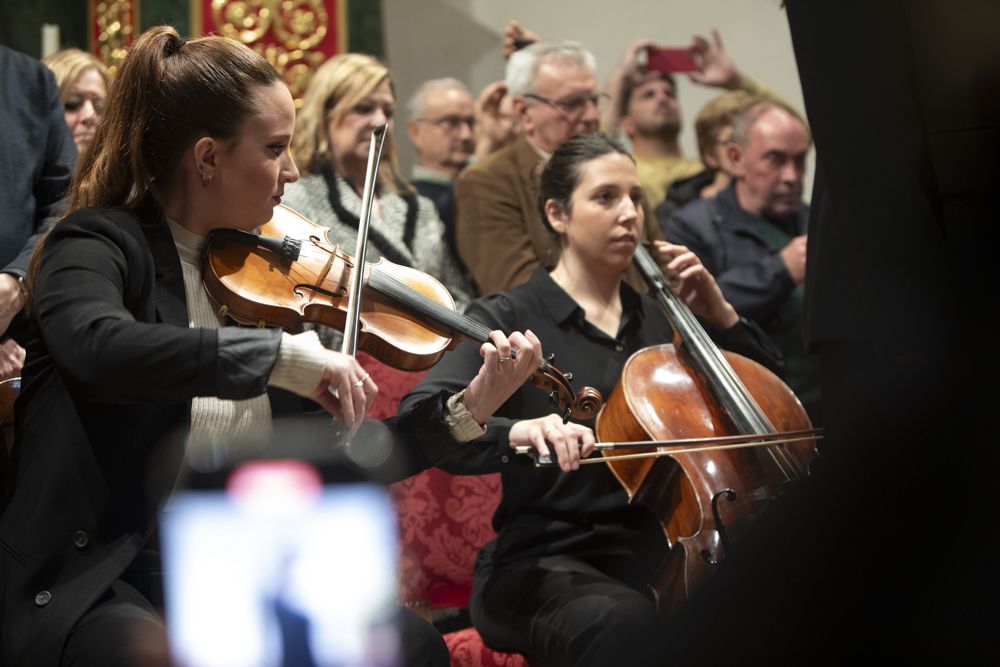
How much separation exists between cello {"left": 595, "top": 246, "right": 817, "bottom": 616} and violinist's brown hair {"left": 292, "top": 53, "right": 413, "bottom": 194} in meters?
0.95

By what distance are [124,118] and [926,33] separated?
3.03ft

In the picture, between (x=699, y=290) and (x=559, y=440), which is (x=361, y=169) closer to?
(x=699, y=290)

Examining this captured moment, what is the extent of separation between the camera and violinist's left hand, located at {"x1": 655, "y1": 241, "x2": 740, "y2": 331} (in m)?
2.05

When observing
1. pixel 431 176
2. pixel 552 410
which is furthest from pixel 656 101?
pixel 552 410

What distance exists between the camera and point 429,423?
1.61m

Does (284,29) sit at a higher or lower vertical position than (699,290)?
higher

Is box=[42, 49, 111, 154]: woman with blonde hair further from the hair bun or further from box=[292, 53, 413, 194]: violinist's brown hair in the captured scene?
the hair bun

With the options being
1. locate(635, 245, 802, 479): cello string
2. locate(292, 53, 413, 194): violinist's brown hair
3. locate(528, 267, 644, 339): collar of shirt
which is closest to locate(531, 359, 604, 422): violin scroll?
locate(635, 245, 802, 479): cello string

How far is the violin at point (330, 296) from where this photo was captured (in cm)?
145

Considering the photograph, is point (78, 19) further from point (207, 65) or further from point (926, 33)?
point (926, 33)

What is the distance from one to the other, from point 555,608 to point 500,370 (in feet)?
1.28

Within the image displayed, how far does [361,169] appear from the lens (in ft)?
8.32

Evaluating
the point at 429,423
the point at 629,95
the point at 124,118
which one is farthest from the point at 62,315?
the point at 629,95

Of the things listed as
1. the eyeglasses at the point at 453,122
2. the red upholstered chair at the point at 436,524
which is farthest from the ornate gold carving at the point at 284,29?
the red upholstered chair at the point at 436,524
